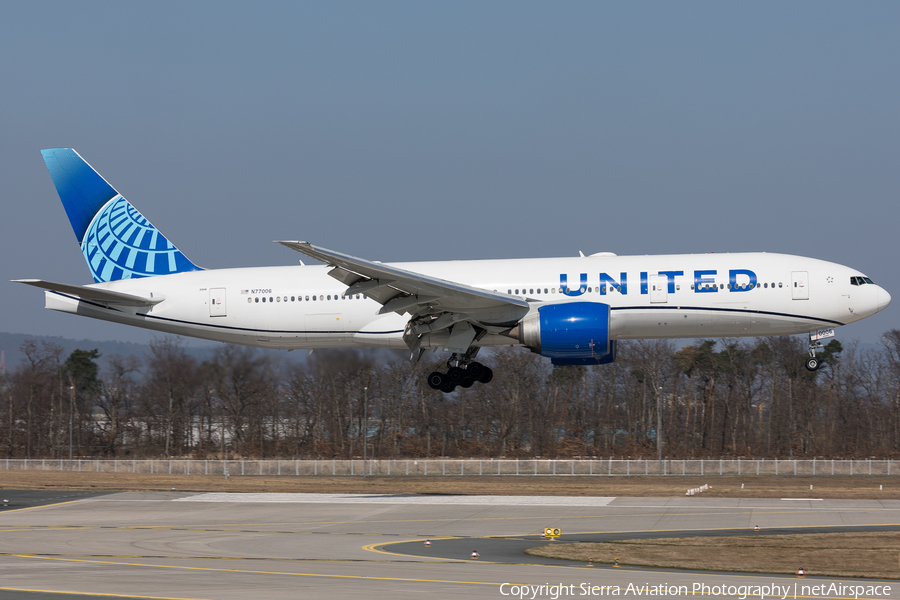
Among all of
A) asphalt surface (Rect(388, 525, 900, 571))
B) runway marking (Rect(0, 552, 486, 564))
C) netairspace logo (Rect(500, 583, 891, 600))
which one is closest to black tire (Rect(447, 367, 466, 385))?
asphalt surface (Rect(388, 525, 900, 571))

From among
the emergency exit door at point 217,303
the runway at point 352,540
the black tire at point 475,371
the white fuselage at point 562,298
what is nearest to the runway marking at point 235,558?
the runway at point 352,540

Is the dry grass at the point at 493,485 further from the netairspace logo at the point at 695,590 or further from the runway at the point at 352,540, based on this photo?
the netairspace logo at the point at 695,590

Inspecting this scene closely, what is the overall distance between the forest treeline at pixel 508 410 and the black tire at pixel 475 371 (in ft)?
78.3

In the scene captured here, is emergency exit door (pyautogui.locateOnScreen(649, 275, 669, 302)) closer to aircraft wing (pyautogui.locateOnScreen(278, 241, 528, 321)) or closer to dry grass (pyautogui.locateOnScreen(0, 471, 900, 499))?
aircraft wing (pyautogui.locateOnScreen(278, 241, 528, 321))

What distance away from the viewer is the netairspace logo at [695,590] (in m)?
16.0

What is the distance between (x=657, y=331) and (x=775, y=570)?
11.4 m

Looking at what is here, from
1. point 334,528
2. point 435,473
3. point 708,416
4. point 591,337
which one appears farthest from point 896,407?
point 334,528

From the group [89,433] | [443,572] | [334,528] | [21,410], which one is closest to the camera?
[443,572]

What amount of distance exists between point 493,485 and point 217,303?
61.9 feet

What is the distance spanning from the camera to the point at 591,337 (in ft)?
92.9

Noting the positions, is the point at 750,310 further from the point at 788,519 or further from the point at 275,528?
the point at 275,528

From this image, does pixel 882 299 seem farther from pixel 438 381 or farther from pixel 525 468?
pixel 525 468

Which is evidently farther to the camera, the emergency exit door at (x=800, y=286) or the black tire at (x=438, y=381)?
the black tire at (x=438, y=381)

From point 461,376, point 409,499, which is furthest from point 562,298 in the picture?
point 409,499
